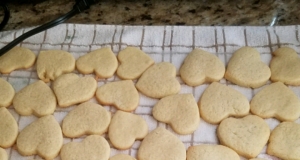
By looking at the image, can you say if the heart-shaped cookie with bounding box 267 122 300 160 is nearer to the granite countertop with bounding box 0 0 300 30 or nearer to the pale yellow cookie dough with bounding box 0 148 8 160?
the granite countertop with bounding box 0 0 300 30

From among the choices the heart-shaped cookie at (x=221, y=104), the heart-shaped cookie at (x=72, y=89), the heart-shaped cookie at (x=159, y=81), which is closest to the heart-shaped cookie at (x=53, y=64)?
the heart-shaped cookie at (x=72, y=89)

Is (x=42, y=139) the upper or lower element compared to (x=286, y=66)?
lower

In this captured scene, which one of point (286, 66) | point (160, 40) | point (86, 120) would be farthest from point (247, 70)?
point (86, 120)

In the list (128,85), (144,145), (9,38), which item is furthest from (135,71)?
(9,38)

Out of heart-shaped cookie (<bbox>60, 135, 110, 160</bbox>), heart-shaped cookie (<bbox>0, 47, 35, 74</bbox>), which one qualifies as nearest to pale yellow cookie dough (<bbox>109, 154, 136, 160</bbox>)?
heart-shaped cookie (<bbox>60, 135, 110, 160</bbox>)

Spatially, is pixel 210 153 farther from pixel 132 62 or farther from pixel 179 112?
pixel 132 62
